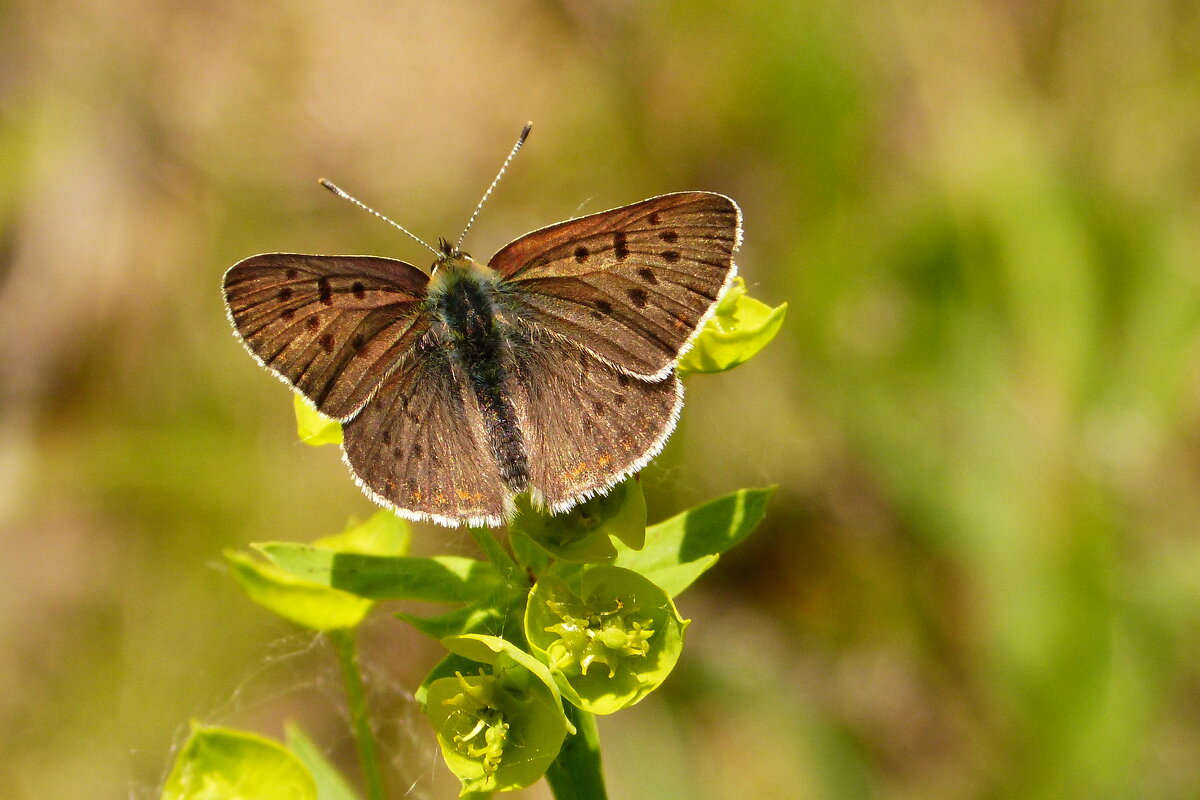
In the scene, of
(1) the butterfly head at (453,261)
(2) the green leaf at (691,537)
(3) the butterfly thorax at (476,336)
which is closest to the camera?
(2) the green leaf at (691,537)

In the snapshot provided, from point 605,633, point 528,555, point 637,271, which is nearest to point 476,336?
point 637,271

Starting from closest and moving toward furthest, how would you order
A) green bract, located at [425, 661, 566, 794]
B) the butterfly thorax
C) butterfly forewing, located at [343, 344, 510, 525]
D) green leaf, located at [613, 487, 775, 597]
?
green bract, located at [425, 661, 566, 794] < butterfly forewing, located at [343, 344, 510, 525] < green leaf, located at [613, 487, 775, 597] < the butterfly thorax

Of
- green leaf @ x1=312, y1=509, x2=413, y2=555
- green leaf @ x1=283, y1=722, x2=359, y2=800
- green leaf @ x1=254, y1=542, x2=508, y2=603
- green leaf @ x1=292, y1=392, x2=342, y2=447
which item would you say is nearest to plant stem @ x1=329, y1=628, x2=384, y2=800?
green leaf @ x1=283, y1=722, x2=359, y2=800

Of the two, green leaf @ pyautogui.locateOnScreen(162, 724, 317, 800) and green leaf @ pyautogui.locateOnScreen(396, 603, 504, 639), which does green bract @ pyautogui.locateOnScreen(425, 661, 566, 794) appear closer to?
green leaf @ pyautogui.locateOnScreen(396, 603, 504, 639)

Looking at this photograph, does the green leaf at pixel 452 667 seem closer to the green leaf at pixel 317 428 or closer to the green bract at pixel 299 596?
the green bract at pixel 299 596

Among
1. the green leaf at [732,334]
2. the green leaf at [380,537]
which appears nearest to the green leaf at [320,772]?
the green leaf at [380,537]

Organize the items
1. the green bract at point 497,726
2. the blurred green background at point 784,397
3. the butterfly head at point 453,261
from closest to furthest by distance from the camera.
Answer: the green bract at point 497,726, the butterfly head at point 453,261, the blurred green background at point 784,397
